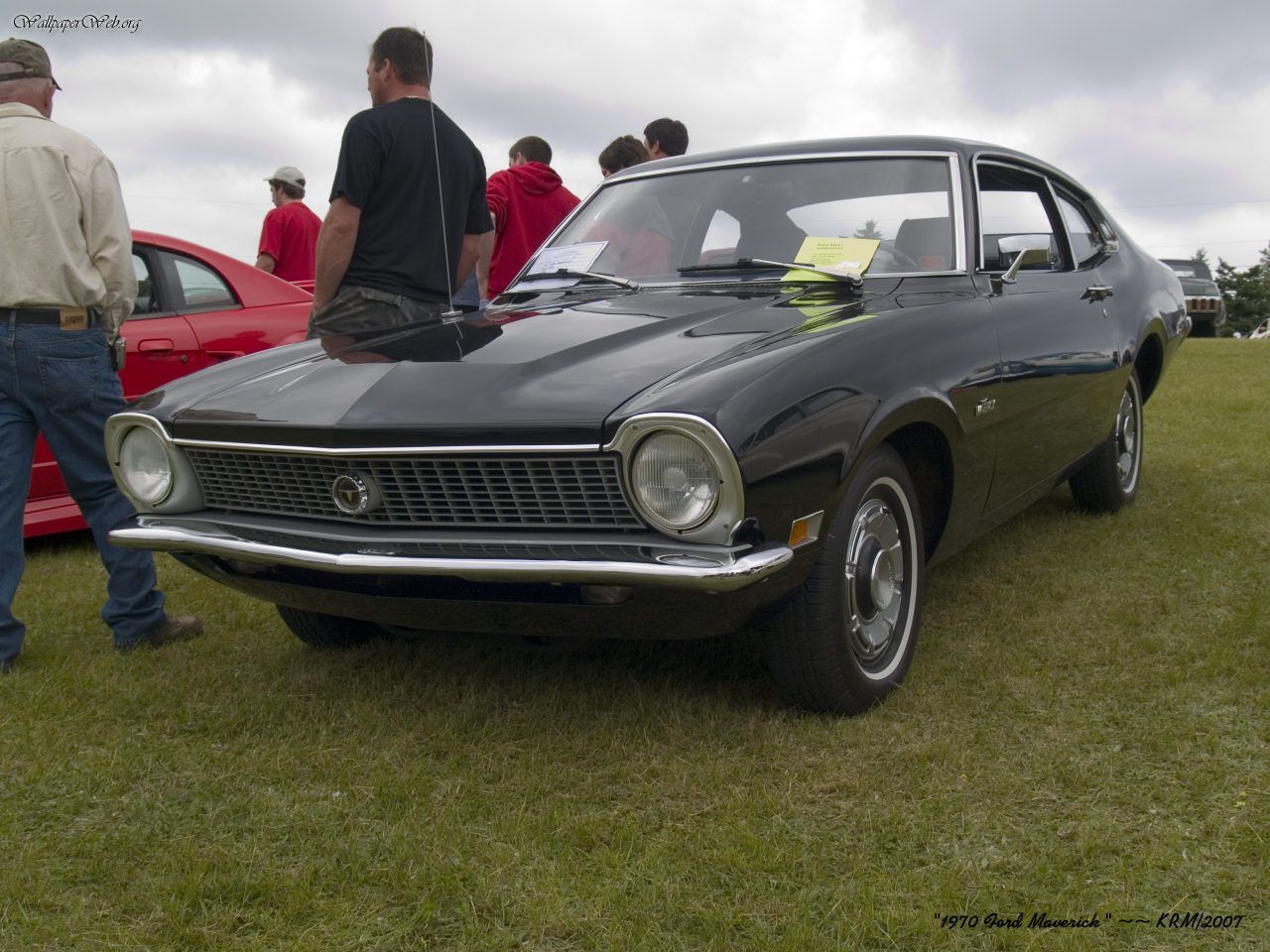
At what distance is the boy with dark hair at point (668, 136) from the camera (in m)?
6.94

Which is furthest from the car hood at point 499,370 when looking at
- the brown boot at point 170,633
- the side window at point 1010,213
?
the brown boot at point 170,633

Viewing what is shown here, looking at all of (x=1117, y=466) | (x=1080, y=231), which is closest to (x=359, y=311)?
Answer: (x=1080, y=231)

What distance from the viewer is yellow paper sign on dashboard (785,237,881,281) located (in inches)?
141

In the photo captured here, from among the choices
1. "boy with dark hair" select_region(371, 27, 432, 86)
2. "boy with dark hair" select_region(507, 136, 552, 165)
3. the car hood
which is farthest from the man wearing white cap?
the car hood

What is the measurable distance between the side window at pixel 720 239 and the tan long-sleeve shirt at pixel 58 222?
1828mm

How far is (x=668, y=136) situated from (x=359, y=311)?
3.09 metres

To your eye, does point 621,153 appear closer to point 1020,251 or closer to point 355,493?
point 1020,251

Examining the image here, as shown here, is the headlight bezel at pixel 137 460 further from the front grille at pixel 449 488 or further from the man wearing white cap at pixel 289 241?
the man wearing white cap at pixel 289 241

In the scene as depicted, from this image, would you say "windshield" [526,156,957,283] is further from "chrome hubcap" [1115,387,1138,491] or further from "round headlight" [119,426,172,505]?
"chrome hubcap" [1115,387,1138,491]

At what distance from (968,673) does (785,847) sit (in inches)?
44.1

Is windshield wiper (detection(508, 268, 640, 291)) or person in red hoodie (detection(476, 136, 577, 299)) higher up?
person in red hoodie (detection(476, 136, 577, 299))

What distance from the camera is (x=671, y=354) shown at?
282cm

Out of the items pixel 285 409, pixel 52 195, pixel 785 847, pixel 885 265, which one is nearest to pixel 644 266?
pixel 885 265

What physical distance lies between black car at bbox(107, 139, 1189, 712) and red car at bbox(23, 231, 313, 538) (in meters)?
1.97
